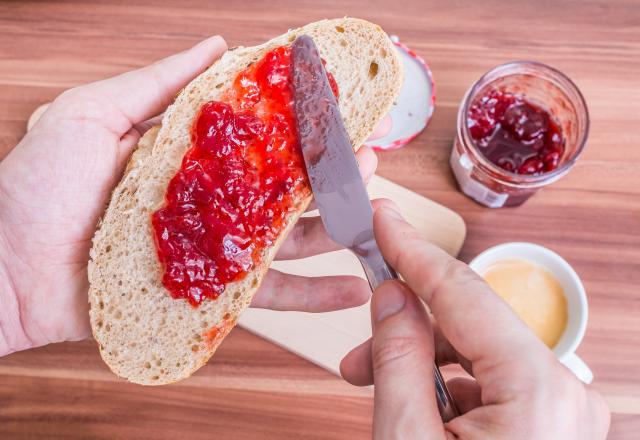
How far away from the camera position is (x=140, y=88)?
6.12 feet

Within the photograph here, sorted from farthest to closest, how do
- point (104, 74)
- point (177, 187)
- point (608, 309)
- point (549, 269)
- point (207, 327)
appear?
point (104, 74) < point (608, 309) < point (549, 269) < point (207, 327) < point (177, 187)

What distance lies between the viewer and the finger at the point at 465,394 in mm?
1613

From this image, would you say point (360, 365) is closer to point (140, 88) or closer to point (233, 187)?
point (233, 187)

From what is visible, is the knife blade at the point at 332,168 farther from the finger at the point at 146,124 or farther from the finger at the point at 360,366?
the finger at the point at 146,124

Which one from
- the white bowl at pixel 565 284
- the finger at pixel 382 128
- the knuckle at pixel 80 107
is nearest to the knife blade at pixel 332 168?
the finger at pixel 382 128

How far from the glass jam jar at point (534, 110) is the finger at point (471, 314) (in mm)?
685

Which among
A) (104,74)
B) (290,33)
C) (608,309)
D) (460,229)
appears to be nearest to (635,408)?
(608,309)

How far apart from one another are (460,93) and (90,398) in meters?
1.82

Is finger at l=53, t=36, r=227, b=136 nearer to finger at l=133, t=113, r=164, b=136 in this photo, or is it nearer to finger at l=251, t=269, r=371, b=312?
finger at l=133, t=113, r=164, b=136

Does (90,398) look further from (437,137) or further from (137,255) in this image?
(437,137)

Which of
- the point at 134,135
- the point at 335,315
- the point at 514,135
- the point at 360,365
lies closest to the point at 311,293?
the point at 335,315

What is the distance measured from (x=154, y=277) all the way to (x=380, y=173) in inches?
38.4

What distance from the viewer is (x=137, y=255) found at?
168 cm

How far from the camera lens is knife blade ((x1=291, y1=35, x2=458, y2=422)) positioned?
5.21 feet
